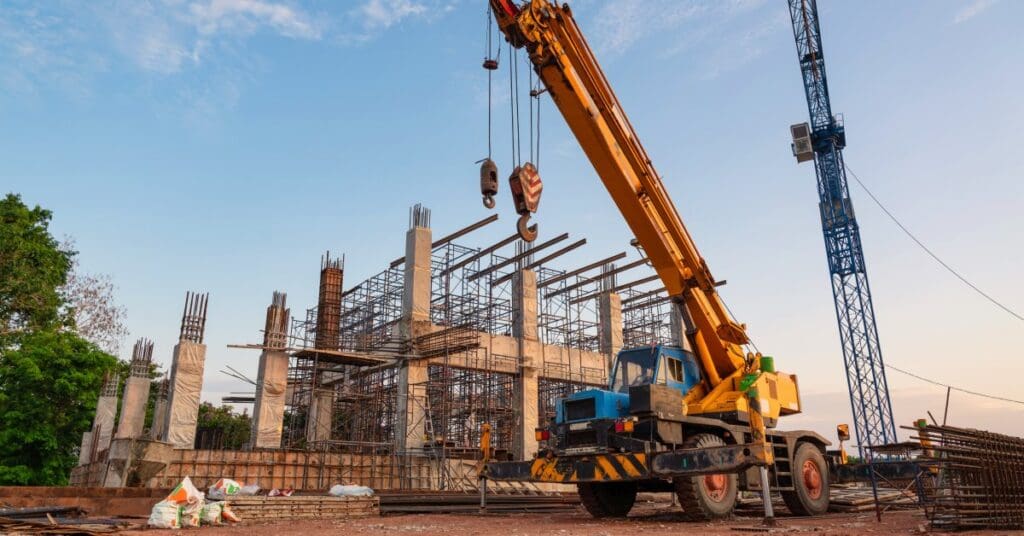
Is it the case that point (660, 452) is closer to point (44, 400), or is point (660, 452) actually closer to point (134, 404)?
point (134, 404)

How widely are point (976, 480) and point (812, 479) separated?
166 inches

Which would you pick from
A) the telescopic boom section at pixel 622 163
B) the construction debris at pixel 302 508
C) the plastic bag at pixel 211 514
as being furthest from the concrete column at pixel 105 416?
the telescopic boom section at pixel 622 163

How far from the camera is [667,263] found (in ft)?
42.1

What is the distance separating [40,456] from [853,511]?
30.3 m

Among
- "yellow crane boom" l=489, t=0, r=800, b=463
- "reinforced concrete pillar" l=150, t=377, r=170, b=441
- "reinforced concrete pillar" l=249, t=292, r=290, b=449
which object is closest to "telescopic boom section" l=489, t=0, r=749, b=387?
"yellow crane boom" l=489, t=0, r=800, b=463

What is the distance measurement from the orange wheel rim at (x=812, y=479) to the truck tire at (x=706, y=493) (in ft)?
7.05

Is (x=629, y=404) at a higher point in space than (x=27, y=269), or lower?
lower

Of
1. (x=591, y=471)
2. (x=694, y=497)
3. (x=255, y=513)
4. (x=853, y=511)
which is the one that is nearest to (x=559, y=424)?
(x=591, y=471)

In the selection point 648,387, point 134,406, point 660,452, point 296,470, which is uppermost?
point 134,406

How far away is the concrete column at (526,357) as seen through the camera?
28906 millimetres

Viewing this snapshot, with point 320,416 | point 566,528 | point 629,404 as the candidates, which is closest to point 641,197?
point 629,404

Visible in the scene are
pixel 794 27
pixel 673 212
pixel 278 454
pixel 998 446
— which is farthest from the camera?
pixel 794 27

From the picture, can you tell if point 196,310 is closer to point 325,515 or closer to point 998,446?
point 325,515

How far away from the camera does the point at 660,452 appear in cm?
1032
